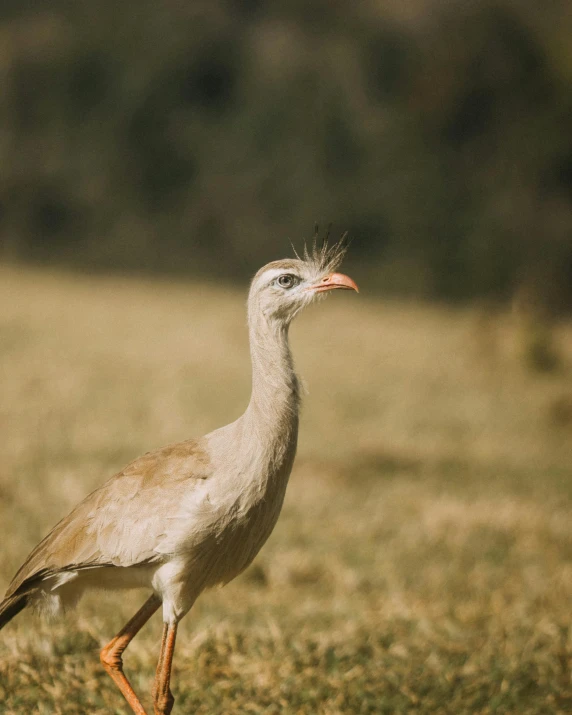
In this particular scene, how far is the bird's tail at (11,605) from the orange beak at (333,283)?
3.59 ft

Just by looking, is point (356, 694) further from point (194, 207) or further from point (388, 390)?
point (194, 207)

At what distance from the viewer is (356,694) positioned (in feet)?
8.64

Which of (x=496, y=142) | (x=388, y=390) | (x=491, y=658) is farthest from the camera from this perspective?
(x=496, y=142)

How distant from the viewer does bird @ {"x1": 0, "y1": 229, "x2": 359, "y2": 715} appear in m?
2.06

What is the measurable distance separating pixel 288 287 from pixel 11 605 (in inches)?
43.2

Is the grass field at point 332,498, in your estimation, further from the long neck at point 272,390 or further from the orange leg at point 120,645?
the long neck at point 272,390

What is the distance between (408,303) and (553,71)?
12.8 feet

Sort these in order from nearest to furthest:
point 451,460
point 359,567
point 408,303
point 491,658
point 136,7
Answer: point 491,658 → point 359,567 → point 451,460 → point 408,303 → point 136,7

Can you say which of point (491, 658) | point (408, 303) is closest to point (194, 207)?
point (408, 303)

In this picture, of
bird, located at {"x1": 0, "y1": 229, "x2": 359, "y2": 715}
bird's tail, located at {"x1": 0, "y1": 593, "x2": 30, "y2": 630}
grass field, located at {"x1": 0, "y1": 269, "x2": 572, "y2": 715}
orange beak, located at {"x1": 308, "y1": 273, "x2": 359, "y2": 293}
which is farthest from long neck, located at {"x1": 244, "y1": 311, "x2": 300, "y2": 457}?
grass field, located at {"x1": 0, "y1": 269, "x2": 572, "y2": 715}

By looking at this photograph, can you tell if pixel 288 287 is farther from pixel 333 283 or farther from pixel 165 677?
pixel 165 677

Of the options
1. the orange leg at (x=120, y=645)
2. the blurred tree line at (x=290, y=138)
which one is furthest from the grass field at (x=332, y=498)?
the blurred tree line at (x=290, y=138)

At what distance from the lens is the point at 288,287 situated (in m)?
2.22

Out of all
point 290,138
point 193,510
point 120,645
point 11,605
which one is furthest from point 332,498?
point 290,138
